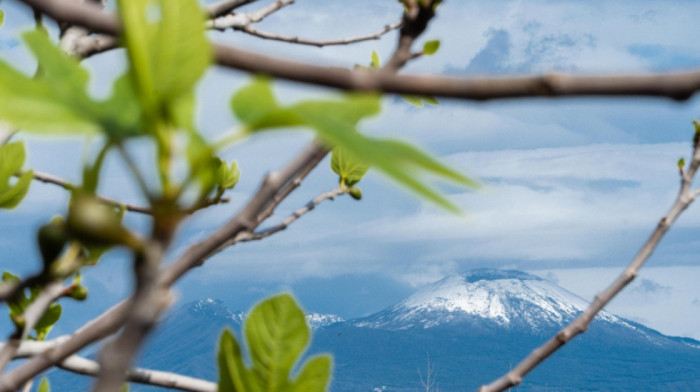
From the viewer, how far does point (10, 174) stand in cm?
70

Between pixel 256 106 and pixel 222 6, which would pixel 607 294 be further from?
pixel 222 6

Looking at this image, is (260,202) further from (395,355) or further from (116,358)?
(395,355)

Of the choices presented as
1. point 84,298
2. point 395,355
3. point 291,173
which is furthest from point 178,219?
point 395,355

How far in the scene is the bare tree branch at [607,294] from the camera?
0.69 metres

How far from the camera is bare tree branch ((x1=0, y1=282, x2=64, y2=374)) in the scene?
1.72ft

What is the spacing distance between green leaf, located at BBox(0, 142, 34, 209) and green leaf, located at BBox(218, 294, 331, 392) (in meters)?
0.44

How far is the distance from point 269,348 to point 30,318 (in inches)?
12.6

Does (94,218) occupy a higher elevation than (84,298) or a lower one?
higher

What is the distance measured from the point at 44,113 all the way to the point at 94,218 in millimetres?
41

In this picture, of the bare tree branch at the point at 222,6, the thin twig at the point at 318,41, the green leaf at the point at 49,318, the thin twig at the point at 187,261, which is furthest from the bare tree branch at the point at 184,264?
the thin twig at the point at 318,41

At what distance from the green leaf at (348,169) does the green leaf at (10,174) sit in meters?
0.51

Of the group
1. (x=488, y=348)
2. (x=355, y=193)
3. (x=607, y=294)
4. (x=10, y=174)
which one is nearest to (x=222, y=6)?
(x=355, y=193)

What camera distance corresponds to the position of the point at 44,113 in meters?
0.21

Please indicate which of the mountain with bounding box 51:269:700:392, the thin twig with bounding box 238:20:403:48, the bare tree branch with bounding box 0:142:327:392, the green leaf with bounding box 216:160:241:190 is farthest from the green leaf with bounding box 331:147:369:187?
the mountain with bounding box 51:269:700:392
